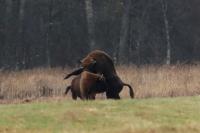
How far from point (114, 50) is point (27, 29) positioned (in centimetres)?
609

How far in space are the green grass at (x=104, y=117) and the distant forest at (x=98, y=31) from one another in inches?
1155

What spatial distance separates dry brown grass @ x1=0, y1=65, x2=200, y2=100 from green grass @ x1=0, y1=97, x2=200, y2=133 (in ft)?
21.5

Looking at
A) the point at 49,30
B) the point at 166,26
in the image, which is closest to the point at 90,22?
the point at 49,30

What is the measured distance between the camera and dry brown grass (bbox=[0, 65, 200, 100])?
66.0 feet

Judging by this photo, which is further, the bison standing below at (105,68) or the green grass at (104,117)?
the bison standing below at (105,68)

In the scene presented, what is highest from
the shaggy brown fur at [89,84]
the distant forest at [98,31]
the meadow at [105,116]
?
the distant forest at [98,31]

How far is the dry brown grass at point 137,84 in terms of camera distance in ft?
66.0

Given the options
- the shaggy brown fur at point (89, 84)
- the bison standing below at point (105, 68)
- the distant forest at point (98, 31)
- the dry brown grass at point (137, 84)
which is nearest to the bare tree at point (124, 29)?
the distant forest at point (98, 31)

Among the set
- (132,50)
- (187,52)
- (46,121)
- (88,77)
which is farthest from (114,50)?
(46,121)

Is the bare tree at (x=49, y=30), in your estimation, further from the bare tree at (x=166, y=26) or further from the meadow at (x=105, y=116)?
the meadow at (x=105, y=116)

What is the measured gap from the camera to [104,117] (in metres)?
11.7

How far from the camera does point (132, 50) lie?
47.4 metres

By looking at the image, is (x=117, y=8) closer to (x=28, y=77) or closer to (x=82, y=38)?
(x=82, y=38)

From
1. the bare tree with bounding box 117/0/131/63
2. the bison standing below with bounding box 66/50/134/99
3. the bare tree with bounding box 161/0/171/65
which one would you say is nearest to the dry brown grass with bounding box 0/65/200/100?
the bison standing below with bounding box 66/50/134/99
